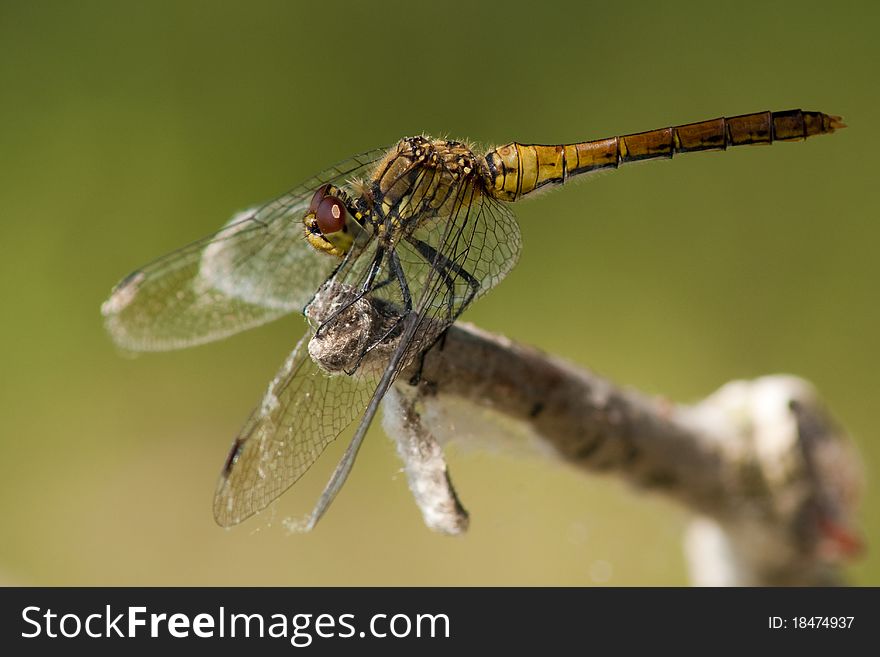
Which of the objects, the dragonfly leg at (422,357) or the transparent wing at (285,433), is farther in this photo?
the transparent wing at (285,433)

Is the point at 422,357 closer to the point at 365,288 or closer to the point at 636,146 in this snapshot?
the point at 365,288

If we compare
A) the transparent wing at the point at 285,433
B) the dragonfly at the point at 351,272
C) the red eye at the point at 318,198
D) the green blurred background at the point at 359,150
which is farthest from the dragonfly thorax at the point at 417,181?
the green blurred background at the point at 359,150

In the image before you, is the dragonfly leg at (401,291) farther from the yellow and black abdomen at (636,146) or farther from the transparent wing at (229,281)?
the yellow and black abdomen at (636,146)

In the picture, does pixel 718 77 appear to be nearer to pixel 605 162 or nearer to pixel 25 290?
pixel 605 162

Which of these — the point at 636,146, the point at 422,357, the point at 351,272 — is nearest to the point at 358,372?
the point at 422,357

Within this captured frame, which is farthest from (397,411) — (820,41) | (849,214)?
(820,41)

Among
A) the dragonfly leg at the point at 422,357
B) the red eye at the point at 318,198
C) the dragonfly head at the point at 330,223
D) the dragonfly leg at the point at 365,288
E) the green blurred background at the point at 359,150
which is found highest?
the green blurred background at the point at 359,150

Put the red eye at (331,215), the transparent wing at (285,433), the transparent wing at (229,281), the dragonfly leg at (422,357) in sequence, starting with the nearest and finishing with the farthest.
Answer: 1. the dragonfly leg at (422,357)
2. the transparent wing at (285,433)
3. the red eye at (331,215)
4. the transparent wing at (229,281)
